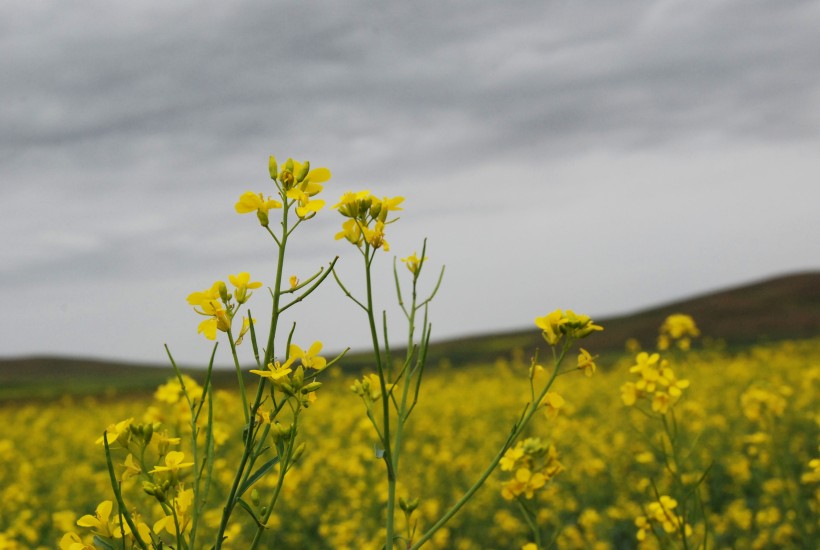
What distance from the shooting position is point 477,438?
8141 millimetres

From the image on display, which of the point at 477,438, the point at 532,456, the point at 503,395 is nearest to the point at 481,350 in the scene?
the point at 503,395

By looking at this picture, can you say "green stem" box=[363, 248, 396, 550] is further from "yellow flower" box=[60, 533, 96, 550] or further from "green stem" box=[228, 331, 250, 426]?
"yellow flower" box=[60, 533, 96, 550]

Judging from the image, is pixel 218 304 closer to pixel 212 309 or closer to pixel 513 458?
pixel 212 309

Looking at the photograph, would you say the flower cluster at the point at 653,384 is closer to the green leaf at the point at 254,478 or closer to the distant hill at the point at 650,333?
the green leaf at the point at 254,478

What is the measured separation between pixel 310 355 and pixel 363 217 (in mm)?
309

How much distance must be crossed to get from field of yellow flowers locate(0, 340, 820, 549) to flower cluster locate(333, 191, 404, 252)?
597 mm

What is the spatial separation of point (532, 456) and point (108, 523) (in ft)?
3.57

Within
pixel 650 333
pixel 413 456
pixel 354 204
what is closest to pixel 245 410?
pixel 354 204

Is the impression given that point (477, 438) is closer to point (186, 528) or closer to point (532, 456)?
point (532, 456)

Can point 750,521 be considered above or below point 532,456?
below

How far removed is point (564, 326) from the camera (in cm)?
160

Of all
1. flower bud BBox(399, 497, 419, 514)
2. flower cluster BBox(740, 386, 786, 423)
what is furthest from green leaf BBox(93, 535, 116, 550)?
flower cluster BBox(740, 386, 786, 423)

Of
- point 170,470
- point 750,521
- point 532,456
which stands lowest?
point 750,521

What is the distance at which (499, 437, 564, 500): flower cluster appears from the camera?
2025 millimetres
